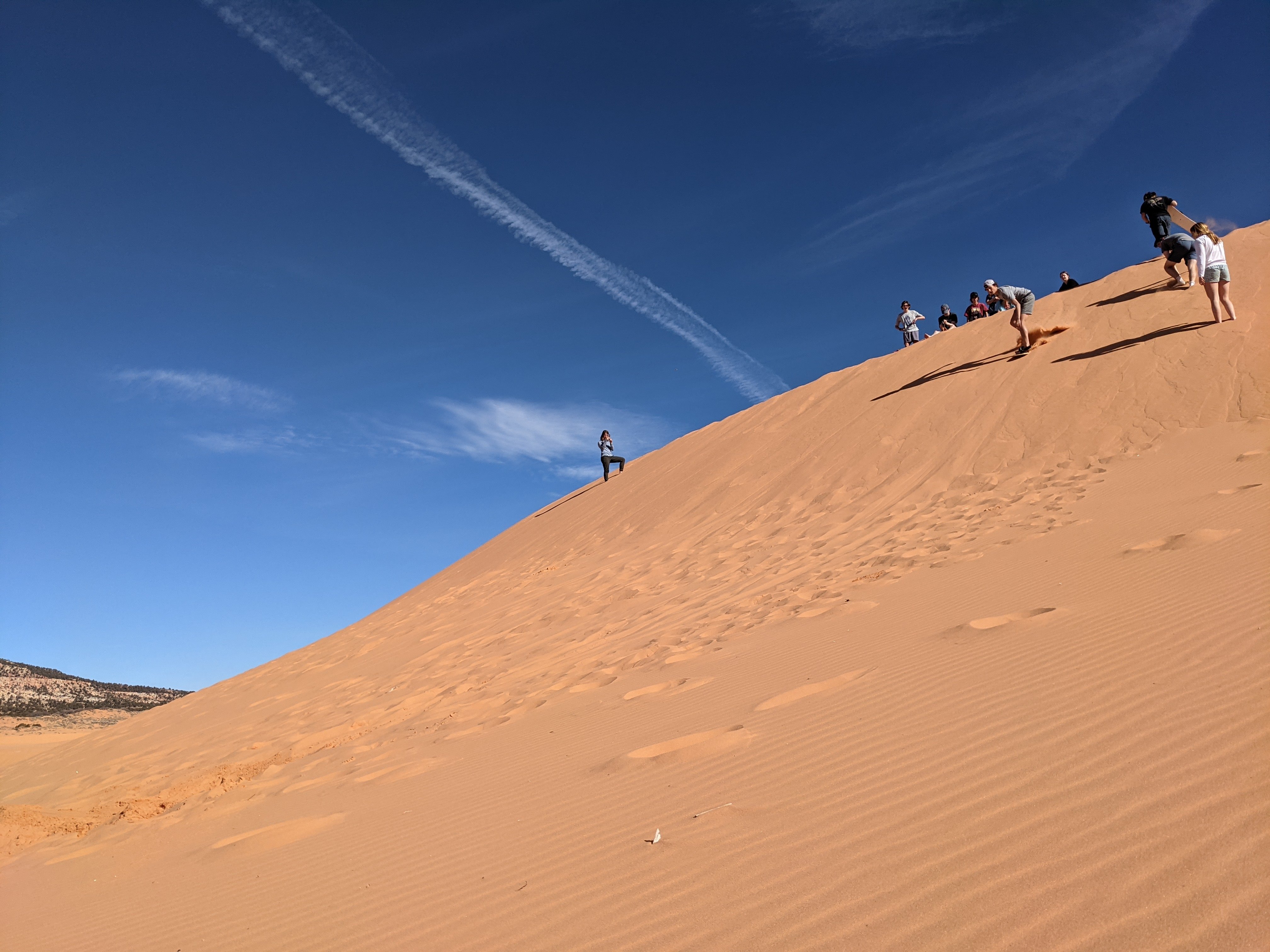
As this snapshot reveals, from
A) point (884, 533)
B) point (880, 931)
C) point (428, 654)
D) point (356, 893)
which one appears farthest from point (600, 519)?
point (880, 931)

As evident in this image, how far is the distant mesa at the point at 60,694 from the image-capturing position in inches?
819

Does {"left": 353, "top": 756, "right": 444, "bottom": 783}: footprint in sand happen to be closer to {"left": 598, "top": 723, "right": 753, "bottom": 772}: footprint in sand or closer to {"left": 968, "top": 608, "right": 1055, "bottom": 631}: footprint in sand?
{"left": 598, "top": 723, "right": 753, "bottom": 772}: footprint in sand

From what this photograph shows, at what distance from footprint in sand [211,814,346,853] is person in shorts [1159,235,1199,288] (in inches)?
492

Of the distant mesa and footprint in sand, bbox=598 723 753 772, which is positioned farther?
the distant mesa

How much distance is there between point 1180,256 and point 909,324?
18.5 ft

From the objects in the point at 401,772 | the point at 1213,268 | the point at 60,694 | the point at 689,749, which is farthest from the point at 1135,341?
the point at 60,694

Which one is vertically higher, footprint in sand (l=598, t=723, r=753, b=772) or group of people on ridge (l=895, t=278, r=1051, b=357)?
group of people on ridge (l=895, t=278, r=1051, b=357)

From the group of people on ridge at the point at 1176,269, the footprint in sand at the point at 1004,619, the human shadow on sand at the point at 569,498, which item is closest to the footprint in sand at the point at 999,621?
the footprint in sand at the point at 1004,619

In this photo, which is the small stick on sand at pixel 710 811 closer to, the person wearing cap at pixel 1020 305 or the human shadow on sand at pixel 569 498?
the person wearing cap at pixel 1020 305

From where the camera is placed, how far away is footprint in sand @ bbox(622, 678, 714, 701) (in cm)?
504

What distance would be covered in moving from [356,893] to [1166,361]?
10.7 m

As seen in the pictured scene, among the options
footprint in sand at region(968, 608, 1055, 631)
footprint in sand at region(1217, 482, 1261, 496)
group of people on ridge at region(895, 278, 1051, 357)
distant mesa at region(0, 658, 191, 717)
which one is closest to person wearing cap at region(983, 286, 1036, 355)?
group of people on ridge at region(895, 278, 1051, 357)

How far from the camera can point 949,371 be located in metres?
13.0

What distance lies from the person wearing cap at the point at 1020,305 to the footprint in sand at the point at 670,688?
9.59m
